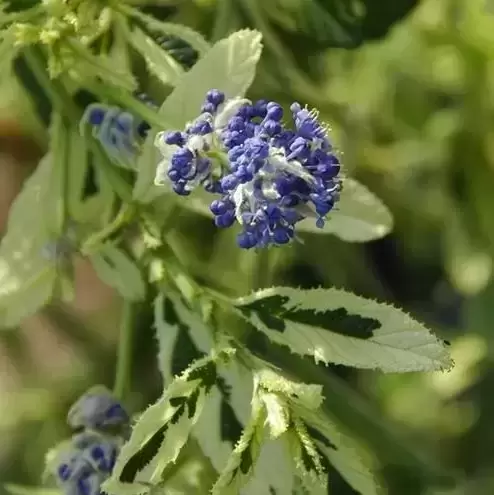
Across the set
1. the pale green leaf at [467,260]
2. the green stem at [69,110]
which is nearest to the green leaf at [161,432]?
the green stem at [69,110]

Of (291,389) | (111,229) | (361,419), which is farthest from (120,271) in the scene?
(361,419)

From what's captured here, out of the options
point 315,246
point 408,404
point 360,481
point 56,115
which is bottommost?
point 408,404

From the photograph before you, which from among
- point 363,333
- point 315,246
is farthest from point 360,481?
point 315,246

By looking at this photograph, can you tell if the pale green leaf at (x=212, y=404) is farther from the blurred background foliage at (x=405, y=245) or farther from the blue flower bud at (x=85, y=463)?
the blurred background foliage at (x=405, y=245)

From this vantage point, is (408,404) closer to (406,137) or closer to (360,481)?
(406,137)

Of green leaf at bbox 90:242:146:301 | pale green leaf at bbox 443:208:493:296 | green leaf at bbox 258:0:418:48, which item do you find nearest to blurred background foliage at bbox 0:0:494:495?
pale green leaf at bbox 443:208:493:296

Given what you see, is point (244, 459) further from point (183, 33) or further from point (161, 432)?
point (183, 33)
